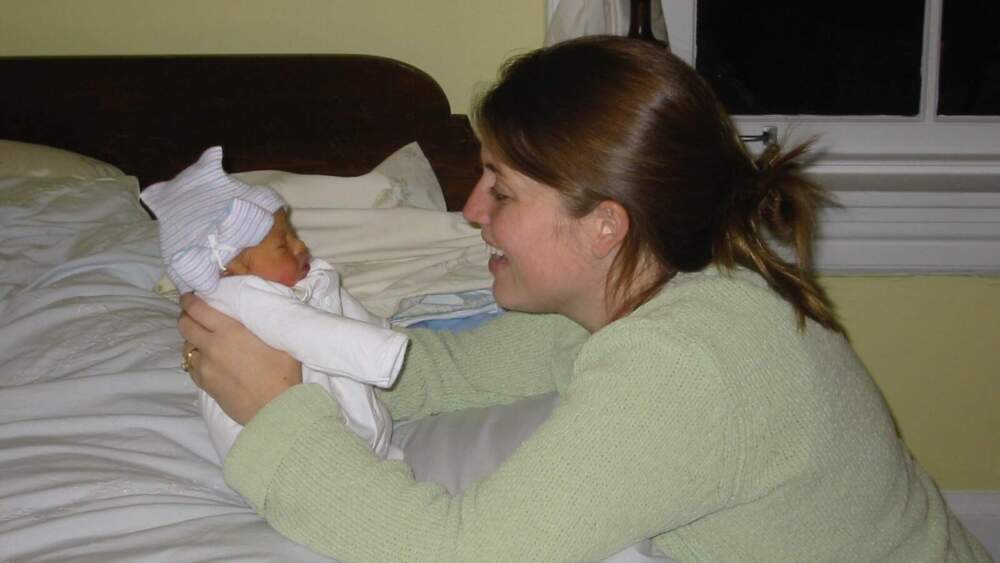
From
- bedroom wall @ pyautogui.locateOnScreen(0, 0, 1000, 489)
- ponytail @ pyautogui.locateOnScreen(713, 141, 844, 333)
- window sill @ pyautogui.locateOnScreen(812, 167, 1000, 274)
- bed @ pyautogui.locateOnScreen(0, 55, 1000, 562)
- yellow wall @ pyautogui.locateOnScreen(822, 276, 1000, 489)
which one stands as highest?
bedroom wall @ pyautogui.locateOnScreen(0, 0, 1000, 489)

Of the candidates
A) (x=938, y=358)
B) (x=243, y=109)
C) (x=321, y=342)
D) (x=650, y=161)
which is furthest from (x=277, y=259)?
(x=938, y=358)

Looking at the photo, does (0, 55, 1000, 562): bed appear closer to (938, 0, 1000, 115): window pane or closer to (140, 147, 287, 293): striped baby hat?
(140, 147, 287, 293): striped baby hat

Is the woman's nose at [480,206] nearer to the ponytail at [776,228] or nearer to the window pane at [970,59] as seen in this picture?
the ponytail at [776,228]

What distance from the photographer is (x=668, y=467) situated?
31.4 inches

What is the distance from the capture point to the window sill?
1.88 m

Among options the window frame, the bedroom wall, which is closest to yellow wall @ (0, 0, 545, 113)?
the bedroom wall

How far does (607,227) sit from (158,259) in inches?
30.6

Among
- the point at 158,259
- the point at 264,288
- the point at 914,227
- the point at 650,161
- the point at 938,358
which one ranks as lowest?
the point at 938,358

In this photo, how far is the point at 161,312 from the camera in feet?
4.50

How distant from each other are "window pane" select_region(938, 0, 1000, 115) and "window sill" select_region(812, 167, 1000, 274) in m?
0.23

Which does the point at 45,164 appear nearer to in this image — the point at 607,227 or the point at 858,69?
the point at 607,227

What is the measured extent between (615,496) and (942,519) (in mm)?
420

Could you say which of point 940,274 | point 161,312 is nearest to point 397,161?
point 161,312

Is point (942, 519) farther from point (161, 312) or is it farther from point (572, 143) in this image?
point (161, 312)
